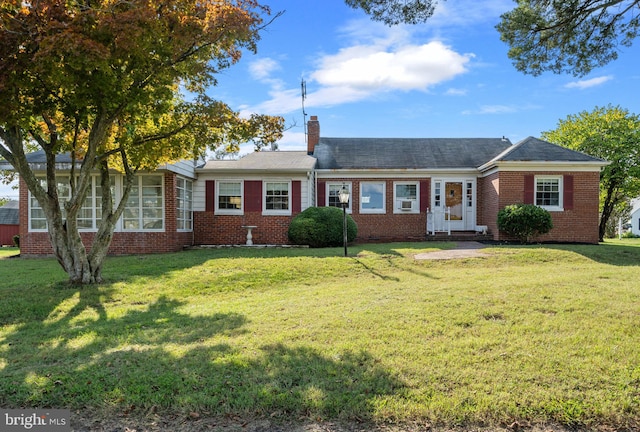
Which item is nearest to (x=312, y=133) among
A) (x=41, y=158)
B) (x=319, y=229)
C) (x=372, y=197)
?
(x=372, y=197)

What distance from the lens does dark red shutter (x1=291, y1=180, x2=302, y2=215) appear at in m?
16.0

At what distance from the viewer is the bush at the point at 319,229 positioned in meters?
14.5

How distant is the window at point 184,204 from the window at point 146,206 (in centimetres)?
65

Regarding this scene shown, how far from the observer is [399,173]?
17141 mm

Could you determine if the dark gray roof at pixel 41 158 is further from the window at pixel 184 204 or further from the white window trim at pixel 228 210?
the white window trim at pixel 228 210

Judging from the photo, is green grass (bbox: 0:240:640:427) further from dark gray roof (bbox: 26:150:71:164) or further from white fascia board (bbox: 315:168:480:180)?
white fascia board (bbox: 315:168:480:180)

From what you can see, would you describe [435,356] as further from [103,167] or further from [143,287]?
[103,167]

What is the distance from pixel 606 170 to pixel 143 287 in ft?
74.9

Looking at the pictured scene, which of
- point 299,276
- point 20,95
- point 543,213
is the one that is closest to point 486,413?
point 299,276

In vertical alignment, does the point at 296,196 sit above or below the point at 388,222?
above

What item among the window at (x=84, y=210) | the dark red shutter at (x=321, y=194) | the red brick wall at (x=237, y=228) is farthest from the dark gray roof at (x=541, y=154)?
the window at (x=84, y=210)

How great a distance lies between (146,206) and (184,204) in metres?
1.39

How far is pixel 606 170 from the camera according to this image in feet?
71.2

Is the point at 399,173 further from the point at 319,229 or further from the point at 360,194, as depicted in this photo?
the point at 319,229
